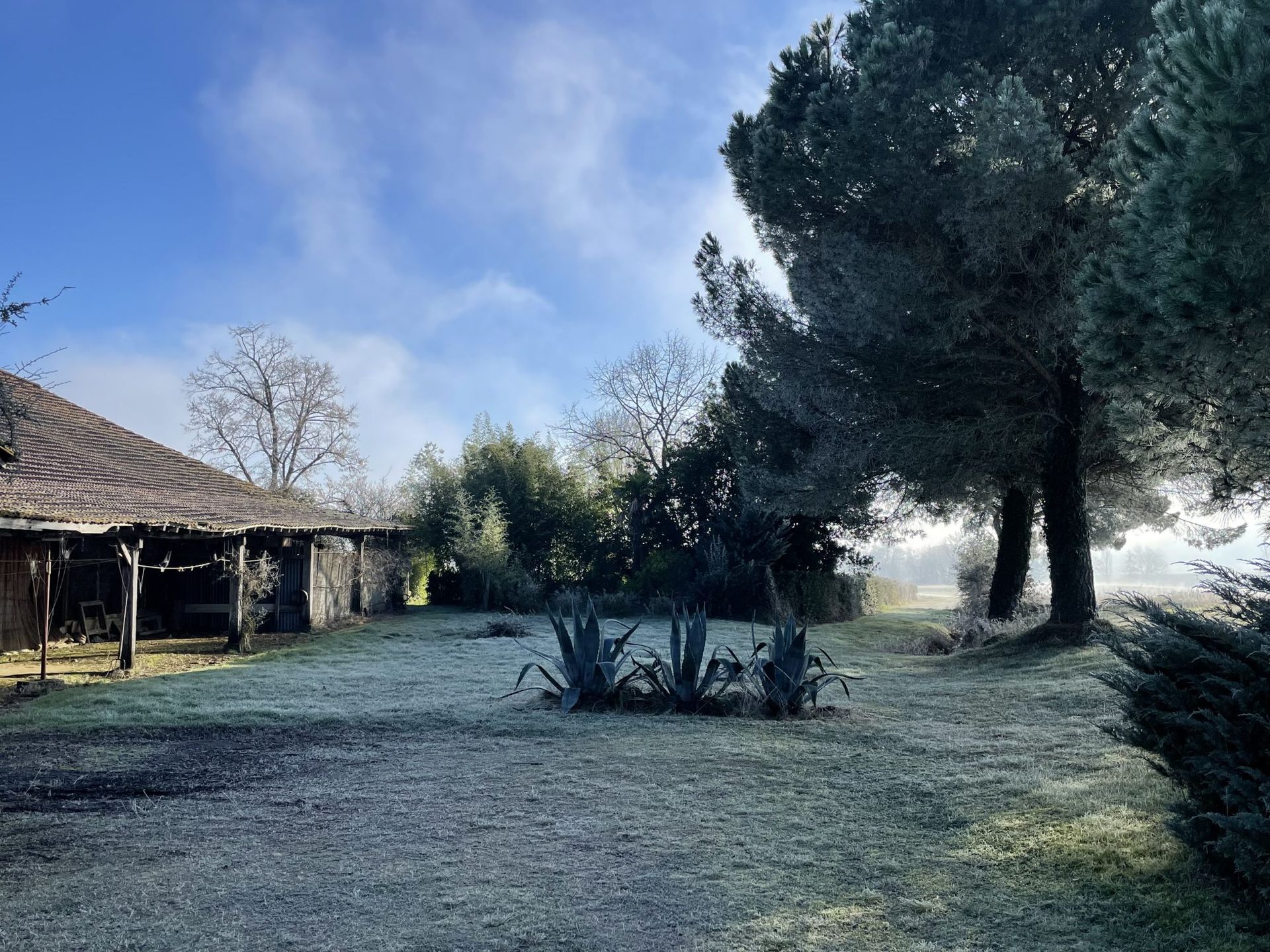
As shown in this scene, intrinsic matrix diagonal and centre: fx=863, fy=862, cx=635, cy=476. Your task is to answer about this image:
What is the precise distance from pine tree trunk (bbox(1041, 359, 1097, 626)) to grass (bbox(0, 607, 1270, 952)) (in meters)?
4.98

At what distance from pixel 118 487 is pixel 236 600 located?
9.31ft

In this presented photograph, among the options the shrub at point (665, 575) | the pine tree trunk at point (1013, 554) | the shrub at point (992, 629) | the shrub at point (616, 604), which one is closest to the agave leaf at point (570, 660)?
the shrub at point (992, 629)

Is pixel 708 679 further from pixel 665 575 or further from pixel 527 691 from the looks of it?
pixel 665 575

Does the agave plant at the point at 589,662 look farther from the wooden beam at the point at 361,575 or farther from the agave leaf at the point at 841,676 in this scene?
the wooden beam at the point at 361,575

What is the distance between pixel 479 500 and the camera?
23.9m

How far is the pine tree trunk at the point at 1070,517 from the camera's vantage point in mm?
12219

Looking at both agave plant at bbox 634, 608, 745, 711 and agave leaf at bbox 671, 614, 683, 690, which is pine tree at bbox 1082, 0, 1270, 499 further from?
agave leaf at bbox 671, 614, 683, 690

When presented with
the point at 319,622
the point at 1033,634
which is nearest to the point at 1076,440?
the point at 1033,634

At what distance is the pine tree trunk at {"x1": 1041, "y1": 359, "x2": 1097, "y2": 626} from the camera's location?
40.1 ft

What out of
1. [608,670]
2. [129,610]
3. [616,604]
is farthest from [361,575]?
[608,670]

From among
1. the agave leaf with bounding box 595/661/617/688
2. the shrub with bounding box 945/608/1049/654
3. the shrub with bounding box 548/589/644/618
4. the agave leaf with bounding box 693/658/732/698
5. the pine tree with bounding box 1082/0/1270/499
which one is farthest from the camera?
the shrub with bounding box 548/589/644/618

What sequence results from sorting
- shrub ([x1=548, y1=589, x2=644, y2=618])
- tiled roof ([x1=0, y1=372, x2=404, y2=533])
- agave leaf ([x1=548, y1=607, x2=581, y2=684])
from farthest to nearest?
1. shrub ([x1=548, y1=589, x2=644, y2=618])
2. tiled roof ([x1=0, y1=372, x2=404, y2=533])
3. agave leaf ([x1=548, y1=607, x2=581, y2=684])

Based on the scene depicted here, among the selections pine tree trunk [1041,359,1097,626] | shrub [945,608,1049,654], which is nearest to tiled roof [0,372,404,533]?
shrub [945,608,1049,654]

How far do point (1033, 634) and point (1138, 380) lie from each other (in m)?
4.82
